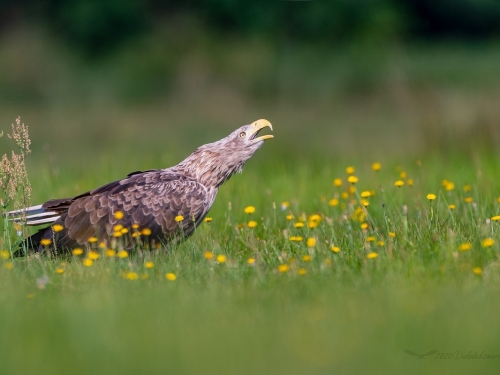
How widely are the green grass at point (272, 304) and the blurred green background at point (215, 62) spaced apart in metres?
10.4

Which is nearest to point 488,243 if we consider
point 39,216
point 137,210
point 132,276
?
point 132,276

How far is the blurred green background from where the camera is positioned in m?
19.0

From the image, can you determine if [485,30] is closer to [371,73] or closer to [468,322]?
[371,73]

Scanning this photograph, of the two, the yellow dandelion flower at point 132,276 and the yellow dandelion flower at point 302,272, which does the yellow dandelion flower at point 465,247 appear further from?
the yellow dandelion flower at point 132,276

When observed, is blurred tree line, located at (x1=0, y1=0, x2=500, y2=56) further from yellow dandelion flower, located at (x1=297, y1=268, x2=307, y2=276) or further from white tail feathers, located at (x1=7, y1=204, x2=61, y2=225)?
yellow dandelion flower, located at (x1=297, y1=268, x2=307, y2=276)

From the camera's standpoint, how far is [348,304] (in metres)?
4.59

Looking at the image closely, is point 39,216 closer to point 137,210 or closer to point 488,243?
point 137,210

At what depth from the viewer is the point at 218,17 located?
26.6 m

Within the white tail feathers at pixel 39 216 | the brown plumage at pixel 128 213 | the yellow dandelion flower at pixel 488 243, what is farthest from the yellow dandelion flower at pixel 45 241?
the yellow dandelion flower at pixel 488 243

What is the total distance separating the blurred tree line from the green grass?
18.3m

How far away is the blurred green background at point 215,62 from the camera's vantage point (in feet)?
62.4

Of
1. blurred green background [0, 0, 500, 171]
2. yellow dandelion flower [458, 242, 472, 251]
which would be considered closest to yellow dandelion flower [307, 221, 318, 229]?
yellow dandelion flower [458, 242, 472, 251]

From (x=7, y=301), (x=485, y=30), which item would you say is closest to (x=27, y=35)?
(x=485, y=30)

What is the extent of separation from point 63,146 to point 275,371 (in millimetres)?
13554
